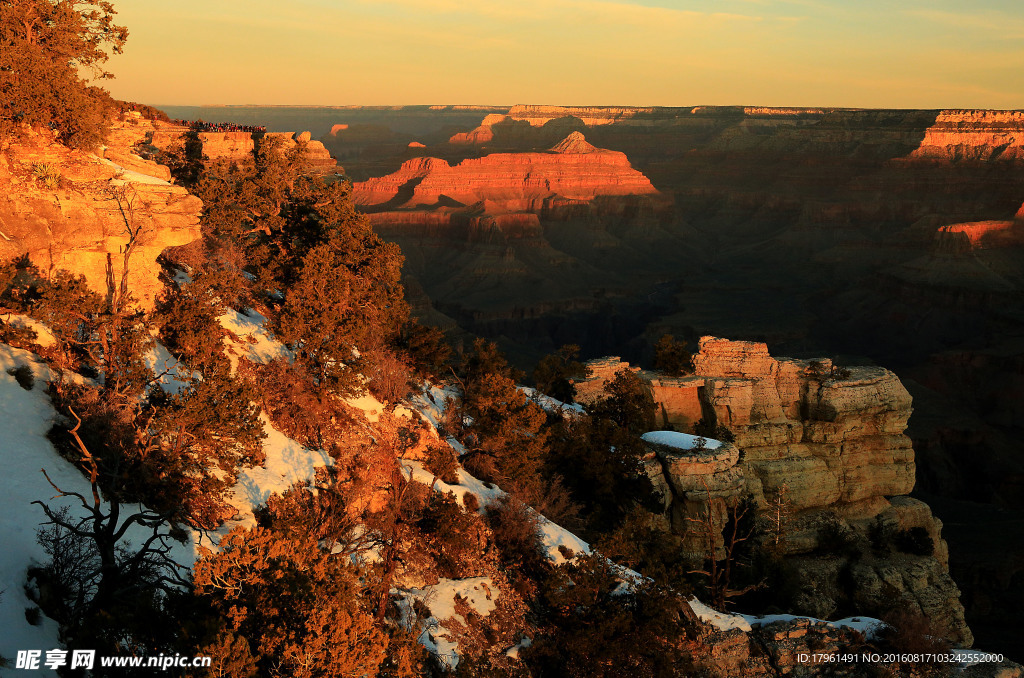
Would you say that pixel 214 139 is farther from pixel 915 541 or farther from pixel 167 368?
pixel 915 541

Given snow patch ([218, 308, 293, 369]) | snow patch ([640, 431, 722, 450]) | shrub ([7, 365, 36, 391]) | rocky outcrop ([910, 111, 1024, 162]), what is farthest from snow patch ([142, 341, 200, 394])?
rocky outcrop ([910, 111, 1024, 162])

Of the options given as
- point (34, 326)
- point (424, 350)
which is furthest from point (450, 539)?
point (424, 350)

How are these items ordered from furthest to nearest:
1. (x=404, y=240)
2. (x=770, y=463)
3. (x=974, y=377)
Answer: (x=404, y=240) → (x=974, y=377) → (x=770, y=463)

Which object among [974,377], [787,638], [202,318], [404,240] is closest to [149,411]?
[202,318]

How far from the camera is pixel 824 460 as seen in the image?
3669 centimetres

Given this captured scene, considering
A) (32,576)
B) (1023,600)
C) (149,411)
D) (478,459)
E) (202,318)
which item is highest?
(202,318)

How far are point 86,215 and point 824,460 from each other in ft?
110

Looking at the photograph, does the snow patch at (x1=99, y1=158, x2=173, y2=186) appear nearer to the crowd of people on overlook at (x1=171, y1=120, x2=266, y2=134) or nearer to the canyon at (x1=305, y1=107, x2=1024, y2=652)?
the crowd of people on overlook at (x1=171, y1=120, x2=266, y2=134)

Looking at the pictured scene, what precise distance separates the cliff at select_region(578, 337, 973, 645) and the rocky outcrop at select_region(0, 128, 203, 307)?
20.8m

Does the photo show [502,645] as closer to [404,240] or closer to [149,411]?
[149,411]

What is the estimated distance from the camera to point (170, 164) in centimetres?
3081

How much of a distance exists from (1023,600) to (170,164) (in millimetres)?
50732

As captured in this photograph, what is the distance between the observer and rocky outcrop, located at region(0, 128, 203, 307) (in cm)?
1752

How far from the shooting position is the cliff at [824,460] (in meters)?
32.8
